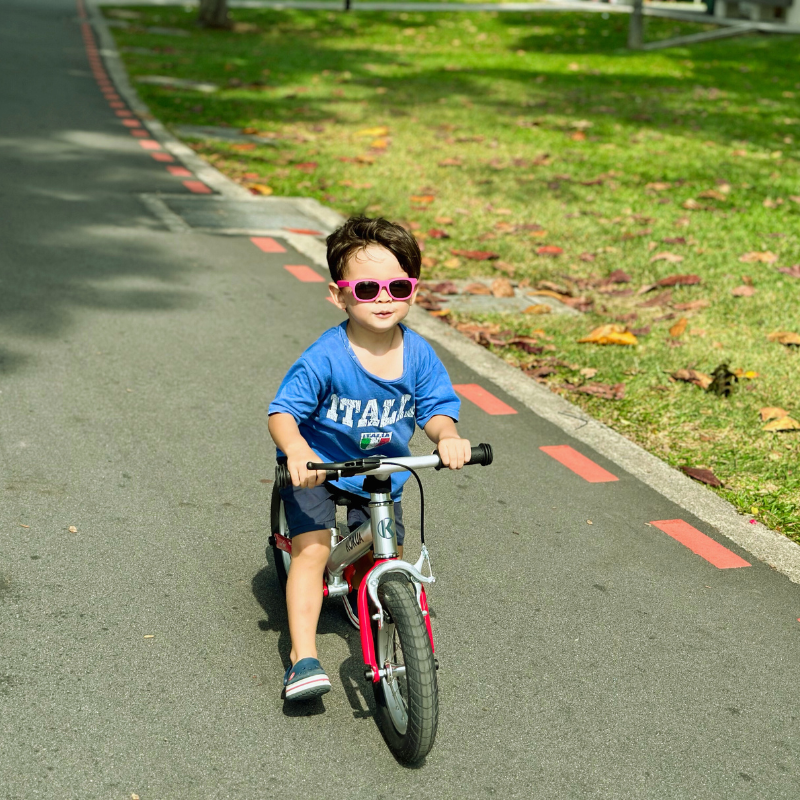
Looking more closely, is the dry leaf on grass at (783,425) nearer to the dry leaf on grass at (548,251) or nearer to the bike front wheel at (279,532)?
the bike front wheel at (279,532)

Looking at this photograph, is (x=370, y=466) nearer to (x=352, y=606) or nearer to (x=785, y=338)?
(x=352, y=606)

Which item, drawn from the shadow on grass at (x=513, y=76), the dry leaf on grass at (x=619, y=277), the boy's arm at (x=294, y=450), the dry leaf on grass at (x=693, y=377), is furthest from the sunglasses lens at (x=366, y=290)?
the shadow on grass at (x=513, y=76)

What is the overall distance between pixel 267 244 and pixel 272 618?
4921 millimetres

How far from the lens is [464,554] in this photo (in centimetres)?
389

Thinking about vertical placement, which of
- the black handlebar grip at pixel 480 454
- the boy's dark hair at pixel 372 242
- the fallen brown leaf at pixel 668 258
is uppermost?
the boy's dark hair at pixel 372 242

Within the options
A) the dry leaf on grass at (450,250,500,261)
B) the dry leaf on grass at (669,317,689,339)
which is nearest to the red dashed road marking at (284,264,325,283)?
the dry leaf on grass at (450,250,500,261)

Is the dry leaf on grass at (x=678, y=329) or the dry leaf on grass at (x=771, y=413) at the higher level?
the dry leaf on grass at (x=678, y=329)

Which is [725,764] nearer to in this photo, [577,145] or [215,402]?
[215,402]

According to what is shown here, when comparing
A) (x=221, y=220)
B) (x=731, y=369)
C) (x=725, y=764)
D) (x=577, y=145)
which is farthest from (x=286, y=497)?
(x=577, y=145)

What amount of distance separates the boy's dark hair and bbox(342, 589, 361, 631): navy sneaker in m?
1.02

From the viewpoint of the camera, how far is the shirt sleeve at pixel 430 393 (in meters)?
2.98

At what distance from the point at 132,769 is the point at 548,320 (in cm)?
448

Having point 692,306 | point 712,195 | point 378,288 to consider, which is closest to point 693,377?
point 692,306

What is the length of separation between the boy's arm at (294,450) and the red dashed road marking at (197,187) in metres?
6.83
